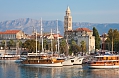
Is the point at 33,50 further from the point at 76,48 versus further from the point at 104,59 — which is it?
the point at 104,59

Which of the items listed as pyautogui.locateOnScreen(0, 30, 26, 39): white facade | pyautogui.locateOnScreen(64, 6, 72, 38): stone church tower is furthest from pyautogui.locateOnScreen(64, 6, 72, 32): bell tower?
pyautogui.locateOnScreen(0, 30, 26, 39): white facade

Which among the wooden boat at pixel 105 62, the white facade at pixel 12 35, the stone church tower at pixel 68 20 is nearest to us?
the wooden boat at pixel 105 62

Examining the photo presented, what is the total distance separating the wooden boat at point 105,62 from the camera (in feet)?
198

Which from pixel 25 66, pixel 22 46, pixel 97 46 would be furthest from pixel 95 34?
pixel 25 66

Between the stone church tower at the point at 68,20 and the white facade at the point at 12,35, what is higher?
the stone church tower at the point at 68,20

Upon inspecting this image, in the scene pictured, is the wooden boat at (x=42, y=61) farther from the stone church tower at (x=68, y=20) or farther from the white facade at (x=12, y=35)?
the white facade at (x=12, y=35)

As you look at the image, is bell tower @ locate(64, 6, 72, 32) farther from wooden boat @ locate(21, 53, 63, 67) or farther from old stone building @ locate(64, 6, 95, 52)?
wooden boat @ locate(21, 53, 63, 67)

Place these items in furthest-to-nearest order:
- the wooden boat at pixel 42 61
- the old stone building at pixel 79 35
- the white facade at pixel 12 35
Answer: the white facade at pixel 12 35
the old stone building at pixel 79 35
the wooden boat at pixel 42 61

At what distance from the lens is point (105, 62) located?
199 ft

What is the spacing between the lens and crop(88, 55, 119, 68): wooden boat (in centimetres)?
6041

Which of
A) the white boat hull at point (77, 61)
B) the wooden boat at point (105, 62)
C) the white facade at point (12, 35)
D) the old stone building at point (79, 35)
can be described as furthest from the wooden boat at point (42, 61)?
the white facade at point (12, 35)

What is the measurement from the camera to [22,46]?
111625 mm

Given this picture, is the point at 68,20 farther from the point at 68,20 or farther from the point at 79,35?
the point at 79,35

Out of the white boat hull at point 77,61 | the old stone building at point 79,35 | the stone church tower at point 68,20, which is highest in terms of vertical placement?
the stone church tower at point 68,20
